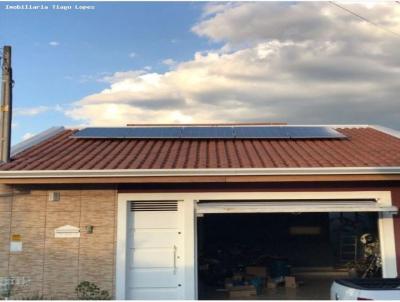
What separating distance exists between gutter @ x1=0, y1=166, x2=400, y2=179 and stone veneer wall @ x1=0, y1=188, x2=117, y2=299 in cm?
94

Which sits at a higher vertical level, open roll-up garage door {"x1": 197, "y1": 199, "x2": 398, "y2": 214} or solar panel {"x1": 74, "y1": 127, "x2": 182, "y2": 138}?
solar panel {"x1": 74, "y1": 127, "x2": 182, "y2": 138}

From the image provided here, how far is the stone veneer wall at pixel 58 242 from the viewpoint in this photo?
1012cm

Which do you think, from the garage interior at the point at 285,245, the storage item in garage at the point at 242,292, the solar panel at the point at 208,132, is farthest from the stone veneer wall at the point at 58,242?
the garage interior at the point at 285,245

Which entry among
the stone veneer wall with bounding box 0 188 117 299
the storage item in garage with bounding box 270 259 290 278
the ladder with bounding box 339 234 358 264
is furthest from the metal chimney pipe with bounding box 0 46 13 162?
the ladder with bounding box 339 234 358 264

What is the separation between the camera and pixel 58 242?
10.2 meters

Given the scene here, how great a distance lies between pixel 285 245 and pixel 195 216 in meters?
9.48

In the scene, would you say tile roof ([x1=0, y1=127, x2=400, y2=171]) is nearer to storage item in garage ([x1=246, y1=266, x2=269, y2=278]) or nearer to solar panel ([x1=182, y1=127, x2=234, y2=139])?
solar panel ([x1=182, y1=127, x2=234, y2=139])

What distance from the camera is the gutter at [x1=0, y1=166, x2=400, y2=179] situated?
9.45 meters

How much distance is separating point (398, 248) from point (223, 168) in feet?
14.3

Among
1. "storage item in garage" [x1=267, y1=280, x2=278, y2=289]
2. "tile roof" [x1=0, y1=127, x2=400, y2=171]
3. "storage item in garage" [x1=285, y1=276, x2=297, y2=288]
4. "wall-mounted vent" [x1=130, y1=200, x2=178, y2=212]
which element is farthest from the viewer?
"storage item in garage" [x1=285, y1=276, x2=297, y2=288]

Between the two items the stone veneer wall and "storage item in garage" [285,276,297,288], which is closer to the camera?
the stone veneer wall

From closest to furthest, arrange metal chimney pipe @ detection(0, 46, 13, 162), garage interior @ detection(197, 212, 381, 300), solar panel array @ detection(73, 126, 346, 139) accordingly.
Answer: metal chimney pipe @ detection(0, 46, 13, 162) < solar panel array @ detection(73, 126, 346, 139) < garage interior @ detection(197, 212, 381, 300)

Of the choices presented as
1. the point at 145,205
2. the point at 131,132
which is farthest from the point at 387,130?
the point at 145,205

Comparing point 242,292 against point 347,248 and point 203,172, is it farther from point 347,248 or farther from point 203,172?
point 347,248
